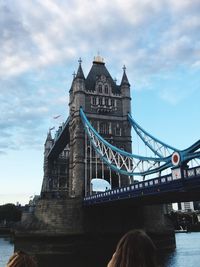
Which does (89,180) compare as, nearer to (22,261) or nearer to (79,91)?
(79,91)

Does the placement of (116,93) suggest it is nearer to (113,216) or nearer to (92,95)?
(92,95)

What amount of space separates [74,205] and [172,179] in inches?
734

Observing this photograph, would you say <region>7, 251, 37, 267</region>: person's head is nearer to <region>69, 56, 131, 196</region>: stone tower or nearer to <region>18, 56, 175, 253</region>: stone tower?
<region>18, 56, 175, 253</region>: stone tower

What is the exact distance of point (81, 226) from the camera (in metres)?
37.4

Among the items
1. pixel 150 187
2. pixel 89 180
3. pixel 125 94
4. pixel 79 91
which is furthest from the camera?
pixel 125 94

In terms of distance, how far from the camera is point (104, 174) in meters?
47.8

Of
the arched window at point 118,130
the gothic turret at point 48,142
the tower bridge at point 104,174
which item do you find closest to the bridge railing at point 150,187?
the tower bridge at point 104,174

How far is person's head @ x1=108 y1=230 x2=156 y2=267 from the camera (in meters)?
2.26

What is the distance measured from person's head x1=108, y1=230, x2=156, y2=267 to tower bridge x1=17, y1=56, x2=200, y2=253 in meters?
21.3

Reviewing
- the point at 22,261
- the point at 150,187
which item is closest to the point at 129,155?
the point at 150,187

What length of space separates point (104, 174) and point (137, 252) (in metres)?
45.7

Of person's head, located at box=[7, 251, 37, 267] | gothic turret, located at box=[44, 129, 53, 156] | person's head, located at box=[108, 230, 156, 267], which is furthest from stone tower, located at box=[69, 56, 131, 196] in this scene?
person's head, located at box=[108, 230, 156, 267]

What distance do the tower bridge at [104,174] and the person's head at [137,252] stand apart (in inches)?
837

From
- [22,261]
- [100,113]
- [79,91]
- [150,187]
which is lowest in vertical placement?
[22,261]
